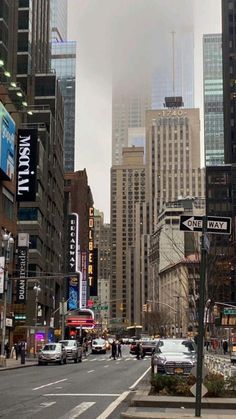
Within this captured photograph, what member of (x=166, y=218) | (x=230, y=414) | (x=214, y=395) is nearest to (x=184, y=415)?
(x=230, y=414)

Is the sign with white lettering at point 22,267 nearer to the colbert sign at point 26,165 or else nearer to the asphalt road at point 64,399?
the colbert sign at point 26,165

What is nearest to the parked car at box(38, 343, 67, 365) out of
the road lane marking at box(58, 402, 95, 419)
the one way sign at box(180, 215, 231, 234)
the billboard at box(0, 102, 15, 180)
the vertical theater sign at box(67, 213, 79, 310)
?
the billboard at box(0, 102, 15, 180)

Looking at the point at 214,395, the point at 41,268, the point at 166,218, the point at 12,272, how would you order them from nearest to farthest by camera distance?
the point at 214,395 < the point at 12,272 < the point at 41,268 < the point at 166,218

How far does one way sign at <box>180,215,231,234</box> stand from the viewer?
12355mm

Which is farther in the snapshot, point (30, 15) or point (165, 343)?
point (30, 15)

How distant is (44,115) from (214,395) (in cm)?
8326

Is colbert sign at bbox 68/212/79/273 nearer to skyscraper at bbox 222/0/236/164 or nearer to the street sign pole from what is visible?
skyscraper at bbox 222/0/236/164

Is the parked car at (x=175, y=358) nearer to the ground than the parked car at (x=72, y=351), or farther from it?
farther from it

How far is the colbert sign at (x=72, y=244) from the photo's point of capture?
118m

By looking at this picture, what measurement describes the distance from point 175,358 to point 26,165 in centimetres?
4694

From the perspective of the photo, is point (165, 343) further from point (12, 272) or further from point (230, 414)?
point (12, 272)

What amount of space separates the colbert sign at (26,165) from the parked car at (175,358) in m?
43.3

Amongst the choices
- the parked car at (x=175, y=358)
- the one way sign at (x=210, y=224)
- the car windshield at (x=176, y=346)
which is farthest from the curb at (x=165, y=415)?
the car windshield at (x=176, y=346)

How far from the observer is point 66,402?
17.6 metres
